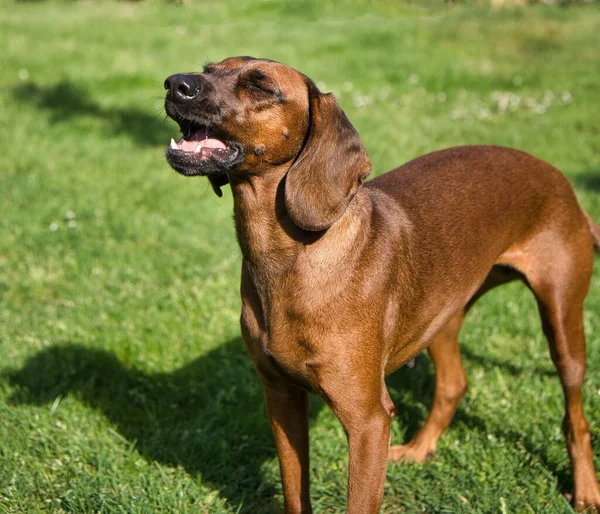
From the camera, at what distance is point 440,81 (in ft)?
37.9

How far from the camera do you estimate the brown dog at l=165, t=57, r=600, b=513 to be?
307cm

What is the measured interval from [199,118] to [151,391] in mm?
2157

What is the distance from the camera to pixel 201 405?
464 cm

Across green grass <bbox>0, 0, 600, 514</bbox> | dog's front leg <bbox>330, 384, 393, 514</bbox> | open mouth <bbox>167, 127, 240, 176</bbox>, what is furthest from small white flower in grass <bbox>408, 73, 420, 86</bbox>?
dog's front leg <bbox>330, 384, 393, 514</bbox>

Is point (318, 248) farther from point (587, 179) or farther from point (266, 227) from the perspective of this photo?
point (587, 179)

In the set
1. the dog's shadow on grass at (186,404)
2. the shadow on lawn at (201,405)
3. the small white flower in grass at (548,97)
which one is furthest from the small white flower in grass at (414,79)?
the dog's shadow on grass at (186,404)

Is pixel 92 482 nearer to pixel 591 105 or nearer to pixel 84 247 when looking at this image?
pixel 84 247

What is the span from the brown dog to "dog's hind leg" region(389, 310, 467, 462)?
723 mm

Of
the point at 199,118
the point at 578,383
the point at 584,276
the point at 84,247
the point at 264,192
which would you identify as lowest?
the point at 84,247

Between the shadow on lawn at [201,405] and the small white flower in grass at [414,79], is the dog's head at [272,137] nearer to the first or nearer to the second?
the shadow on lawn at [201,405]

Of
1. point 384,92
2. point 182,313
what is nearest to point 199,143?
point 182,313

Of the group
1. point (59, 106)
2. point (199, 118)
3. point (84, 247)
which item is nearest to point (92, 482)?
point (199, 118)

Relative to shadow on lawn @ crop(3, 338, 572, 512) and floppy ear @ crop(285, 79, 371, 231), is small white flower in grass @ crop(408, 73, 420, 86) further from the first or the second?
floppy ear @ crop(285, 79, 371, 231)

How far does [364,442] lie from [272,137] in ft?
3.86
